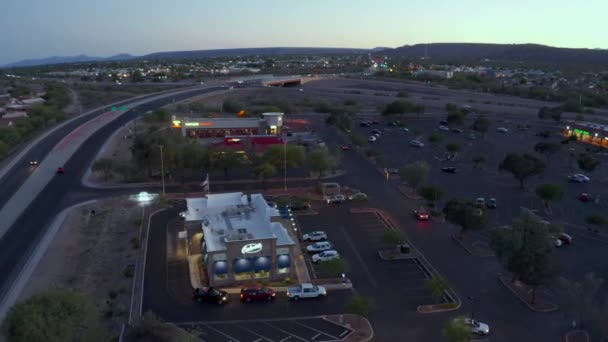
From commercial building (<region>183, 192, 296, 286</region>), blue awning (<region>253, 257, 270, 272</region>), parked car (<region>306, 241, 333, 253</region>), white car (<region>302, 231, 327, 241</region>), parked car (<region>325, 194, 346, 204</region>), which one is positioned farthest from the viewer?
parked car (<region>325, 194, 346, 204</region>)

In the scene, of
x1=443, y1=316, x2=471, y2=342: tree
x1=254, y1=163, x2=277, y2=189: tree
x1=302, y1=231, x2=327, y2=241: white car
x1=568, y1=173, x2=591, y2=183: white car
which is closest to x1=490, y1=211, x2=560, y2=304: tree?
x1=443, y1=316, x2=471, y2=342: tree

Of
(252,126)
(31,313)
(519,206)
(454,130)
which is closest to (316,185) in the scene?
(519,206)

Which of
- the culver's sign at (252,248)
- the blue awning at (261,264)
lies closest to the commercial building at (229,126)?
the culver's sign at (252,248)

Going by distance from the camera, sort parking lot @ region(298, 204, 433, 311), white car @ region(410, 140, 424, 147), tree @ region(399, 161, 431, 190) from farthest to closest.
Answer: white car @ region(410, 140, 424, 147), tree @ region(399, 161, 431, 190), parking lot @ region(298, 204, 433, 311)

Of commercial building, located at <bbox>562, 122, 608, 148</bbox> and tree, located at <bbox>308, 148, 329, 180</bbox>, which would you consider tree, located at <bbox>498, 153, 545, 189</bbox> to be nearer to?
tree, located at <bbox>308, 148, 329, 180</bbox>

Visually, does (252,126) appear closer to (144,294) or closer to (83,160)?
(83,160)

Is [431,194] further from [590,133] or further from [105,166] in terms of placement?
[590,133]
